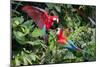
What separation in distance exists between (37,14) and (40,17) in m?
0.04

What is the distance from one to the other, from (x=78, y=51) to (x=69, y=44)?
126mm

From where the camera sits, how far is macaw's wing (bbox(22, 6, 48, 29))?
76.8 inches

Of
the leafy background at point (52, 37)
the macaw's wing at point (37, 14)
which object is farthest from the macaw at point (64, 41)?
the macaw's wing at point (37, 14)

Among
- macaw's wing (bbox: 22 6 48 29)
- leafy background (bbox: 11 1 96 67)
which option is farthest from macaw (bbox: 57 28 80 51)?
macaw's wing (bbox: 22 6 48 29)

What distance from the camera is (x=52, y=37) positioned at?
79.9 inches

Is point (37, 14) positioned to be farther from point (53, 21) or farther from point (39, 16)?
point (53, 21)

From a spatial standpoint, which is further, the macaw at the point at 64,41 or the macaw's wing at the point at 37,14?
the macaw at the point at 64,41

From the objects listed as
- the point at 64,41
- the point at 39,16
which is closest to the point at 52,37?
the point at 64,41

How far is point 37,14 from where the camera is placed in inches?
78.1

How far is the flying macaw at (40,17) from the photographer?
1.96 m

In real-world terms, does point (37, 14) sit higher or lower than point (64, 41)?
higher

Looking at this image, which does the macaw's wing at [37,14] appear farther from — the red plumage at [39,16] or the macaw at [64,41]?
the macaw at [64,41]

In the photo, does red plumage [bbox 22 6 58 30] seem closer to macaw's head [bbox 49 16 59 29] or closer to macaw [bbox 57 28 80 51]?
macaw's head [bbox 49 16 59 29]

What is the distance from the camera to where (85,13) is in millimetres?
2170
